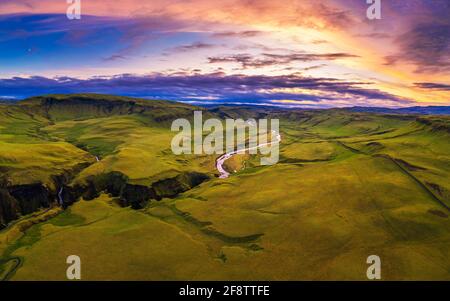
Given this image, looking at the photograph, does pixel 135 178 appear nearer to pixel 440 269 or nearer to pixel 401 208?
pixel 401 208

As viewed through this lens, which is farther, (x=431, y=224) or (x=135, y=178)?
(x=135, y=178)

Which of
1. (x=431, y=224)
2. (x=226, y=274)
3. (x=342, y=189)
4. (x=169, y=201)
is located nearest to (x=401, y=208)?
(x=431, y=224)

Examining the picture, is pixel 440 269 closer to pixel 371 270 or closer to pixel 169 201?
pixel 371 270

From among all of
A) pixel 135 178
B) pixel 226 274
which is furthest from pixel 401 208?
pixel 135 178
